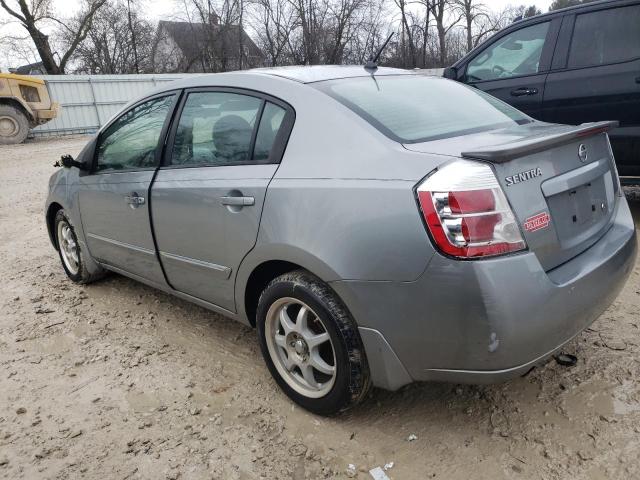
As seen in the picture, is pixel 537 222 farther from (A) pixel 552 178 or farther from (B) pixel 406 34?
(B) pixel 406 34

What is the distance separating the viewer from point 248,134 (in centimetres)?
268

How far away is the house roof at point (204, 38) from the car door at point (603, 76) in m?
29.4

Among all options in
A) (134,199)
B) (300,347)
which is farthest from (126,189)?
(300,347)

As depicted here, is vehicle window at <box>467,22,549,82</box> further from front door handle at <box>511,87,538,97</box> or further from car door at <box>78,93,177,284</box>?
car door at <box>78,93,177,284</box>

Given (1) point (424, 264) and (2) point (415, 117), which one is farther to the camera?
(2) point (415, 117)

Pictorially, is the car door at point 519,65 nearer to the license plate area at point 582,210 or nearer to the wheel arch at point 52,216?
the license plate area at point 582,210

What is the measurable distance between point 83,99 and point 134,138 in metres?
21.0

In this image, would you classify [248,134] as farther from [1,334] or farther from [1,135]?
[1,135]

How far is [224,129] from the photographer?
9.29ft

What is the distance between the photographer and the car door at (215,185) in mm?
2539

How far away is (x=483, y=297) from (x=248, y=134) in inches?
56.7

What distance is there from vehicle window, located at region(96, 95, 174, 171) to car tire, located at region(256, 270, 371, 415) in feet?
4.32

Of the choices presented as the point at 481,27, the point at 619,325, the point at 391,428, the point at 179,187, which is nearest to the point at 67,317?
the point at 179,187

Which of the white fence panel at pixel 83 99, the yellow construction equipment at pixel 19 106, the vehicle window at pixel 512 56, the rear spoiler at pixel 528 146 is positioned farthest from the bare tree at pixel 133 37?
the rear spoiler at pixel 528 146
